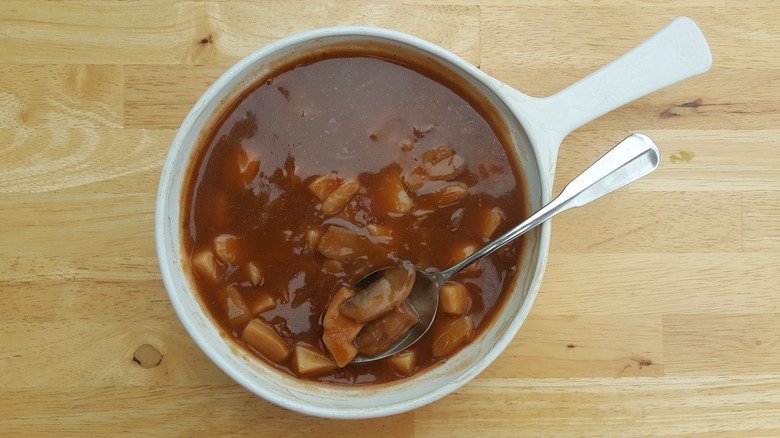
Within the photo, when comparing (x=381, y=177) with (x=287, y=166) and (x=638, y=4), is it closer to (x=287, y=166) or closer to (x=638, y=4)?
(x=287, y=166)

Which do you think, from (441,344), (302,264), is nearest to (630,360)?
(441,344)

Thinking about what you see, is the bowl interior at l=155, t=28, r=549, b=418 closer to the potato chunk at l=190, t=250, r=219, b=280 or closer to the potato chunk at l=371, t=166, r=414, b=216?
the potato chunk at l=190, t=250, r=219, b=280

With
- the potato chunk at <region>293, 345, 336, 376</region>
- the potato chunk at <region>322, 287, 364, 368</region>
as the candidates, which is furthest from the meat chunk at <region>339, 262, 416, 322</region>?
the potato chunk at <region>293, 345, 336, 376</region>

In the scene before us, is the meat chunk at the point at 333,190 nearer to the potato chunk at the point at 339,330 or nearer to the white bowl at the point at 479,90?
the potato chunk at the point at 339,330

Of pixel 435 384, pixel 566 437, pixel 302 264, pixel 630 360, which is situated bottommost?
pixel 566 437

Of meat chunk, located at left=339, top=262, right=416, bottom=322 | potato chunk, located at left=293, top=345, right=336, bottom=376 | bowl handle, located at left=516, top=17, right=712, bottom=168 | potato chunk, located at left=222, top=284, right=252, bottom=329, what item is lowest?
potato chunk, located at left=293, top=345, right=336, bottom=376

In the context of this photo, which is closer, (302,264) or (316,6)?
(302,264)

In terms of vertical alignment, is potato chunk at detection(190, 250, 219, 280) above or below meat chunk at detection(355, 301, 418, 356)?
above

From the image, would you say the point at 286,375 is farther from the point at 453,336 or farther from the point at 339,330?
the point at 453,336
